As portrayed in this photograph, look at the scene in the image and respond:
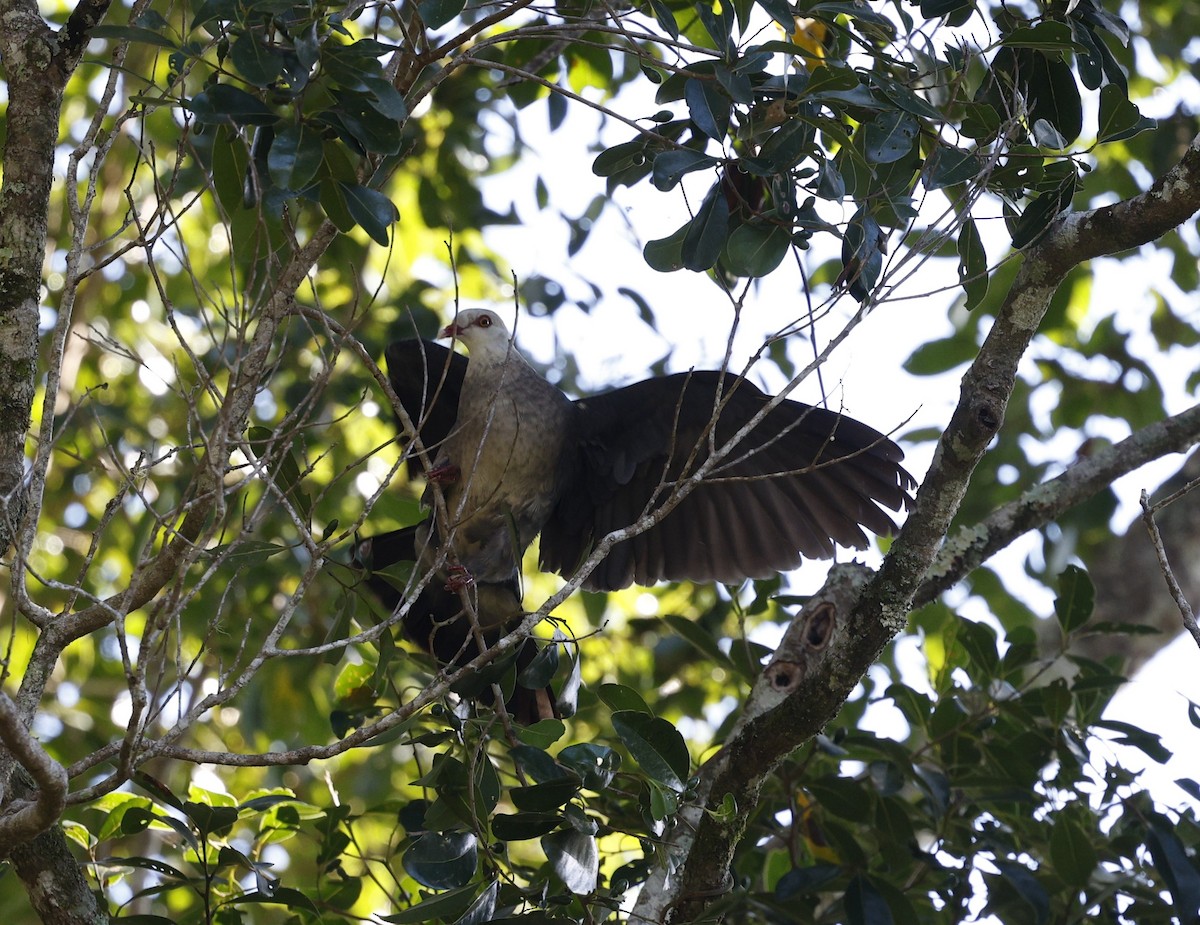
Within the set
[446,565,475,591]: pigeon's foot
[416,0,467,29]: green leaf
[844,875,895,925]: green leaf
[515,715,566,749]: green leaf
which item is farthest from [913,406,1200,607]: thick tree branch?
[416,0,467,29]: green leaf

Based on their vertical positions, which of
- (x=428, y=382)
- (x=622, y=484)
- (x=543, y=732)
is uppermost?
(x=428, y=382)

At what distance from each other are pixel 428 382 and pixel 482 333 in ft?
1.33

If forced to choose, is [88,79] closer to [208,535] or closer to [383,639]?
[383,639]

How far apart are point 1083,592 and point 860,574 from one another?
60cm

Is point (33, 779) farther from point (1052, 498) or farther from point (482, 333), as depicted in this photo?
point (482, 333)

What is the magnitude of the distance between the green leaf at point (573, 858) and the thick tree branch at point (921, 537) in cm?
18

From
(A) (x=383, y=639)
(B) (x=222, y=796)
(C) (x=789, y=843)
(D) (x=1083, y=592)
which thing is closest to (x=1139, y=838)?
(D) (x=1083, y=592)

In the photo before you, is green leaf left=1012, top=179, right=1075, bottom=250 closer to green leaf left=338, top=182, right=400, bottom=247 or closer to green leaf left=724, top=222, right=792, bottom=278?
green leaf left=724, top=222, right=792, bottom=278

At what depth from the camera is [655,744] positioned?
2.25 meters

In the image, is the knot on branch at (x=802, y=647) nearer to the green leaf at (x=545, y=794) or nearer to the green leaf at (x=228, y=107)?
the green leaf at (x=545, y=794)

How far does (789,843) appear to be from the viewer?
3.04 m

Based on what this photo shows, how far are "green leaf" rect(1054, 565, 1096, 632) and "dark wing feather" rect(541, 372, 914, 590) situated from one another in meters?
0.62

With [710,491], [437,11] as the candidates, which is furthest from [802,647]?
[437,11]

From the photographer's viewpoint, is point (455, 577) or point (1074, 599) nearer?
point (1074, 599)
